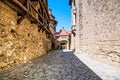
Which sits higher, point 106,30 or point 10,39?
point 106,30

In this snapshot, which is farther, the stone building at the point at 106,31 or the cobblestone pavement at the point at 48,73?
the stone building at the point at 106,31

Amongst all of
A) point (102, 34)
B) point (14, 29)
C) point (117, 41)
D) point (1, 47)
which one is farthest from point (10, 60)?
point (102, 34)

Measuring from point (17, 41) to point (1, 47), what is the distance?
4.28 feet

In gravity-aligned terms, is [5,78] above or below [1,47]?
below

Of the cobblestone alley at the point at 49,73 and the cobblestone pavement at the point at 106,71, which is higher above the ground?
the cobblestone alley at the point at 49,73

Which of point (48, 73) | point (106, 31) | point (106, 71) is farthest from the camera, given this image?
point (106, 31)

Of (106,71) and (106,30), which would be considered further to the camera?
(106,30)

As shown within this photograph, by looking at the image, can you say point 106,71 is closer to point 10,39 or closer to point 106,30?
point 106,30

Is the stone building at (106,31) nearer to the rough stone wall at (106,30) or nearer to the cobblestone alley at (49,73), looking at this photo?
the rough stone wall at (106,30)

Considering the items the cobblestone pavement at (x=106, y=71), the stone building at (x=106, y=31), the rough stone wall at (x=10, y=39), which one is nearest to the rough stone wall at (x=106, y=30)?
the stone building at (x=106, y=31)

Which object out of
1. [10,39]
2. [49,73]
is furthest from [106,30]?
[10,39]

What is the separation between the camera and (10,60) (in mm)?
4688

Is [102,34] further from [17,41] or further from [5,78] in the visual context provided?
[5,78]

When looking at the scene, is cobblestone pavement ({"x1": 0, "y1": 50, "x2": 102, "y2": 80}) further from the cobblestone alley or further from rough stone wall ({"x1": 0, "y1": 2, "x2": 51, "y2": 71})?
rough stone wall ({"x1": 0, "y1": 2, "x2": 51, "y2": 71})
